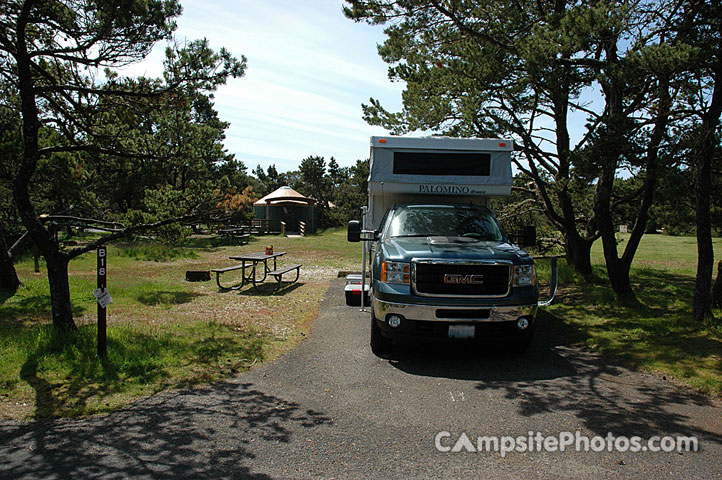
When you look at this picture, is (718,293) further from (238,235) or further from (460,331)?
(238,235)

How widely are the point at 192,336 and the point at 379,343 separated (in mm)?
2754

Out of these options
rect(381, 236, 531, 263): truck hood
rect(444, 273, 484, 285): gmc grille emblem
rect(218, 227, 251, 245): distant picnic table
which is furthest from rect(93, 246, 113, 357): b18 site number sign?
rect(218, 227, 251, 245): distant picnic table

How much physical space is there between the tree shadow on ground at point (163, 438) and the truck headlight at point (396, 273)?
1955mm

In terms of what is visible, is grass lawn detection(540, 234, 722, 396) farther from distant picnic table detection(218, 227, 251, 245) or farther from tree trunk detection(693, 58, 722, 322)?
distant picnic table detection(218, 227, 251, 245)

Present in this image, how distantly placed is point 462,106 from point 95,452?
30.6 feet

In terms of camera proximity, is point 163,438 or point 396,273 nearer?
point 163,438

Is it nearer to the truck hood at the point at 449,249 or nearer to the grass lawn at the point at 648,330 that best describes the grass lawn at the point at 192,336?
the grass lawn at the point at 648,330

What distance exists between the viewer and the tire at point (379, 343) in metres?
6.42

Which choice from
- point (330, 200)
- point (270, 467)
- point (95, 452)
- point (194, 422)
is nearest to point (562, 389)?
point (270, 467)

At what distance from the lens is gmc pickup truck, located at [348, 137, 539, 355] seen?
5891mm

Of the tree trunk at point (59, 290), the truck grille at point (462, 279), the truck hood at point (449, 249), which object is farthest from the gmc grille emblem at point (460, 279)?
the tree trunk at point (59, 290)

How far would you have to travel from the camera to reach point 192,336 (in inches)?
284

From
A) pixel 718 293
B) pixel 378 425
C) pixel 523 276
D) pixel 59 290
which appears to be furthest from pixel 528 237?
pixel 59 290

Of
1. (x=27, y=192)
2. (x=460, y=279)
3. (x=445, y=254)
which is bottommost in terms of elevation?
(x=460, y=279)
